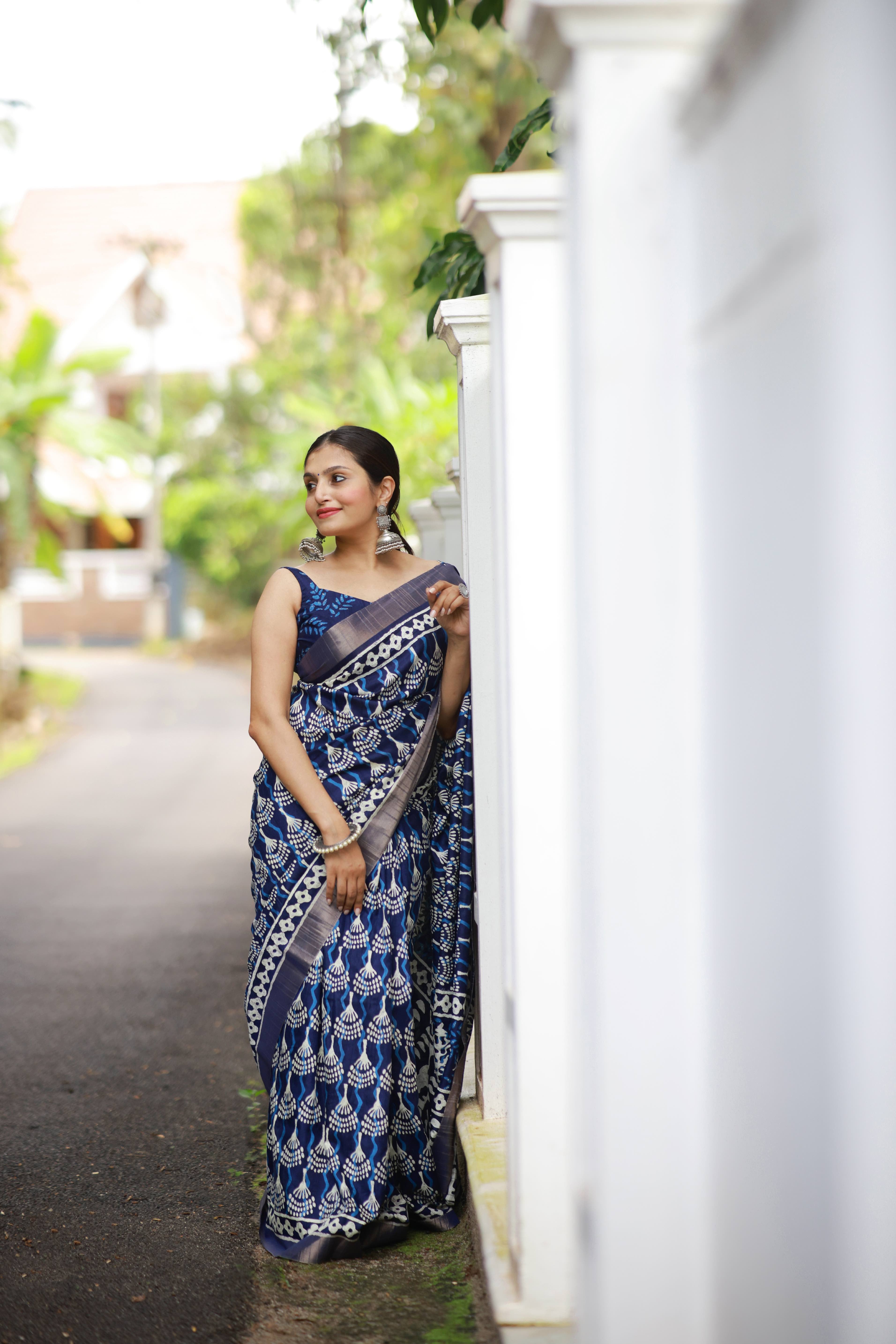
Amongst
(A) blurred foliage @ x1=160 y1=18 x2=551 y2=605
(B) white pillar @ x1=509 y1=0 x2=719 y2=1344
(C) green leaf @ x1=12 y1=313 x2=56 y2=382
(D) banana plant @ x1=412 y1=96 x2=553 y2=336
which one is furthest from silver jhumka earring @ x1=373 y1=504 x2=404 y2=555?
(C) green leaf @ x1=12 y1=313 x2=56 y2=382

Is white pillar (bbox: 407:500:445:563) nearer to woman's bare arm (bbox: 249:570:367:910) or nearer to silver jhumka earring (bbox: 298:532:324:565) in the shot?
silver jhumka earring (bbox: 298:532:324:565)

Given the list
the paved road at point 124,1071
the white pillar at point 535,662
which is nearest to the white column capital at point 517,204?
the white pillar at point 535,662

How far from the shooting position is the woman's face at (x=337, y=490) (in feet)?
10.9

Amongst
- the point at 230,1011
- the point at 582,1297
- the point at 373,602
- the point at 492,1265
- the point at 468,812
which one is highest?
the point at 373,602

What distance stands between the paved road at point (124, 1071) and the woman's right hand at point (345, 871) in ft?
3.09

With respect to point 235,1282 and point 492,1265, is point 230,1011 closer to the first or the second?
point 235,1282

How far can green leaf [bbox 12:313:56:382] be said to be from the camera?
651 inches

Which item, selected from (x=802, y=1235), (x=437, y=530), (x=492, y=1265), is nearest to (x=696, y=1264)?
(x=802, y=1235)

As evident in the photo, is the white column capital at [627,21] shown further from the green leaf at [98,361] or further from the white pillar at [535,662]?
the green leaf at [98,361]

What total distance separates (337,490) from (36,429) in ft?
46.8

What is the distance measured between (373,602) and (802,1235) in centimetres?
200

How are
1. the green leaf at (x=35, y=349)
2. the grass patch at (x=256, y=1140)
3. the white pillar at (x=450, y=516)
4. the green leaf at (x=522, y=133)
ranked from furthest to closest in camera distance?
the green leaf at (x=35, y=349)
the white pillar at (x=450, y=516)
the grass patch at (x=256, y=1140)
the green leaf at (x=522, y=133)

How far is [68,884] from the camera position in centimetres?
805

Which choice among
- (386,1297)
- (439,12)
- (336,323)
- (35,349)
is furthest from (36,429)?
(386,1297)
